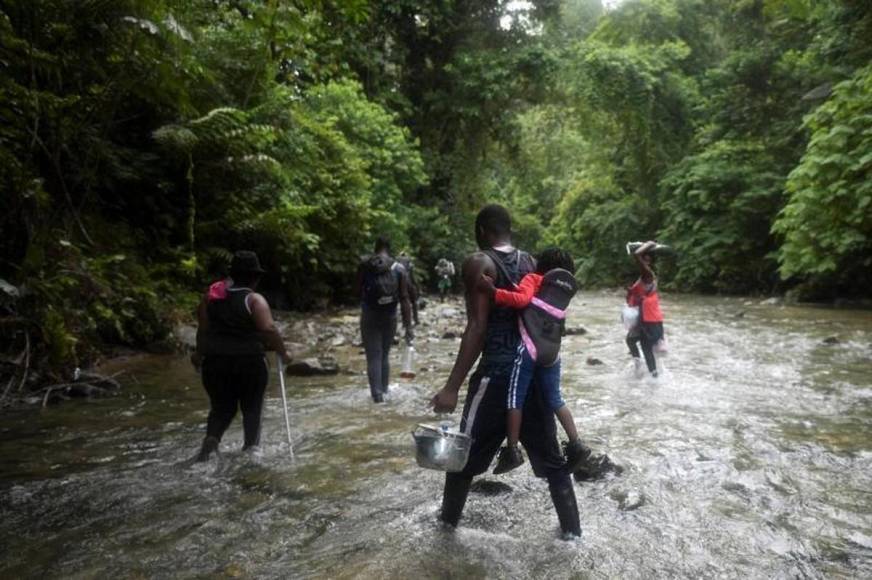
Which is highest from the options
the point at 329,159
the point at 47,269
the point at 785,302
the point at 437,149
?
the point at 437,149

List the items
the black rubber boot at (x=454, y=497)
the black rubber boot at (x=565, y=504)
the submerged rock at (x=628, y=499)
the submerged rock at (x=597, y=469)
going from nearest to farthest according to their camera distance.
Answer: the black rubber boot at (x=565, y=504) < the black rubber boot at (x=454, y=497) < the submerged rock at (x=628, y=499) < the submerged rock at (x=597, y=469)

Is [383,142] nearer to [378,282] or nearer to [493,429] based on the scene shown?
[378,282]

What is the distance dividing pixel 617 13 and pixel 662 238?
1216 cm

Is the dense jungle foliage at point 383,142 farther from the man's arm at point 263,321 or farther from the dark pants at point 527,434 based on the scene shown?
the dark pants at point 527,434

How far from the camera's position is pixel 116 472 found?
17.3 feet

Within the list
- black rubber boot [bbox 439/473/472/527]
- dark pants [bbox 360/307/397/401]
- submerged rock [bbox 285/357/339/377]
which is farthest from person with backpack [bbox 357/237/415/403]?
black rubber boot [bbox 439/473/472/527]

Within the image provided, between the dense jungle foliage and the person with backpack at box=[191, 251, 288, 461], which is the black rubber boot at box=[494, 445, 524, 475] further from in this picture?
the dense jungle foliage

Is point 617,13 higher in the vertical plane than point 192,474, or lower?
higher

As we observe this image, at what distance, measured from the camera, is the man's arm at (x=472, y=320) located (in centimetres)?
377

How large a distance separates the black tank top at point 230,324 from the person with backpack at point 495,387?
2032 mm

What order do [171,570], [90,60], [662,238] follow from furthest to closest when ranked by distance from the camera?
1. [662,238]
2. [90,60]
3. [171,570]

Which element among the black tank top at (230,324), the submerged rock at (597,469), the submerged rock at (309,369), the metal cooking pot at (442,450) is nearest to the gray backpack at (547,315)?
the metal cooking pot at (442,450)

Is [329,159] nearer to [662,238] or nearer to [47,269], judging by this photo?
[47,269]

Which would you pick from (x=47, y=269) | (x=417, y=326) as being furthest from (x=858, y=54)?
(x=47, y=269)
